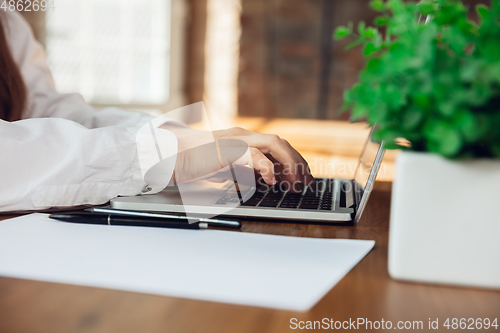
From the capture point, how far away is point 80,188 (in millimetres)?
494

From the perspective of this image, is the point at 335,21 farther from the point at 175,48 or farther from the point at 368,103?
the point at 368,103

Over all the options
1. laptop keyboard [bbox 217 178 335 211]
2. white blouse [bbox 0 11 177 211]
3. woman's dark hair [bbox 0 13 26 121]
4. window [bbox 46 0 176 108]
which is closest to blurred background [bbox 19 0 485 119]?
window [bbox 46 0 176 108]

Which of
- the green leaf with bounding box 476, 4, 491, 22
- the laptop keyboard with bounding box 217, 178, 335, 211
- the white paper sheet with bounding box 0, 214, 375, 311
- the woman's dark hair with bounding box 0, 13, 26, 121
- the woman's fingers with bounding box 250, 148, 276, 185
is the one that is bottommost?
the laptop keyboard with bounding box 217, 178, 335, 211

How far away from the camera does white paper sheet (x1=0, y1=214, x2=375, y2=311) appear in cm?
26

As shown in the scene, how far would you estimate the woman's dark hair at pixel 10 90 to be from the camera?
2.34ft

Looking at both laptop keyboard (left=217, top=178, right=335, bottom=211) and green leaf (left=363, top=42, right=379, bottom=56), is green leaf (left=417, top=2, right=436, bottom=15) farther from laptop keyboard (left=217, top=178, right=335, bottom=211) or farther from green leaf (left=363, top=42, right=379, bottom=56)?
laptop keyboard (left=217, top=178, right=335, bottom=211)

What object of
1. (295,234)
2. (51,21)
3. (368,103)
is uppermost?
(51,21)

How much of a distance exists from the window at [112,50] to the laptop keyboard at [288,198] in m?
2.58

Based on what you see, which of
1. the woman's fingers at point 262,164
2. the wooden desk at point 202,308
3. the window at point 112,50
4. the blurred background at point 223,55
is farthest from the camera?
the blurred background at point 223,55

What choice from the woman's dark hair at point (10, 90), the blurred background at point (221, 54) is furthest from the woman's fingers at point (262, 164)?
the blurred background at point (221, 54)

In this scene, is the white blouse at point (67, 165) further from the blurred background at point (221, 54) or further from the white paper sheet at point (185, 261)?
the blurred background at point (221, 54)

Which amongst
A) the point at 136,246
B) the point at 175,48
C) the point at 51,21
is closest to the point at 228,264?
the point at 136,246

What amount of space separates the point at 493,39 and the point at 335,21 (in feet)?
9.45

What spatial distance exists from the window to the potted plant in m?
2.82
